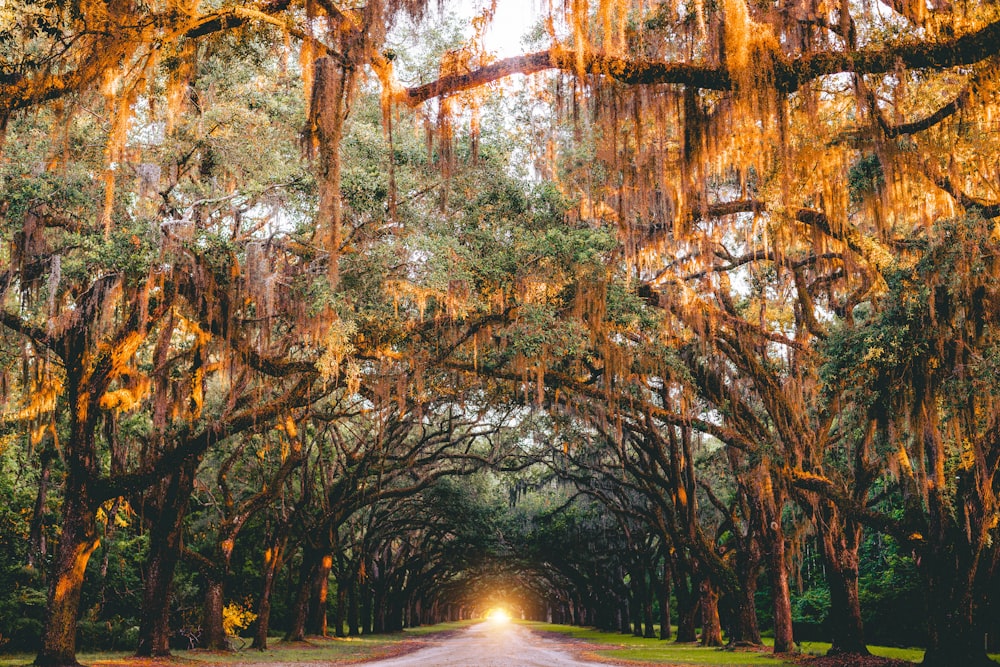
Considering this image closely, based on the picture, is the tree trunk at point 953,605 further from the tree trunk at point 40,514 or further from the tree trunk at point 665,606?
the tree trunk at point 40,514

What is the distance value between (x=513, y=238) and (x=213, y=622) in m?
13.2

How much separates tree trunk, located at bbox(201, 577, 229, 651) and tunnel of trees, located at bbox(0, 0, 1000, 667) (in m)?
0.66

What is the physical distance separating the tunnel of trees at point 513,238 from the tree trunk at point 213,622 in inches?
26.1

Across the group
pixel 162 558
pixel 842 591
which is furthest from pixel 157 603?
pixel 842 591

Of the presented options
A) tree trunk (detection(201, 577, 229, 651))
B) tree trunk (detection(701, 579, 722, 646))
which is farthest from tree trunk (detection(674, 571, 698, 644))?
tree trunk (detection(201, 577, 229, 651))

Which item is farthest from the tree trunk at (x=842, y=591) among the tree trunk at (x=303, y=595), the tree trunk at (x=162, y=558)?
the tree trunk at (x=303, y=595)

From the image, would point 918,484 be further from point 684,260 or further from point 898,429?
point 684,260

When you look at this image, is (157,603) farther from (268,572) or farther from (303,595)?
(303,595)

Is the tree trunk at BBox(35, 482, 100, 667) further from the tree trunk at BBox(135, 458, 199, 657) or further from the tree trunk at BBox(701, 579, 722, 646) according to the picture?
the tree trunk at BBox(701, 579, 722, 646)

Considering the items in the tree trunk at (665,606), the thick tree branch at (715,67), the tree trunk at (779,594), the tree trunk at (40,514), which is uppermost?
the thick tree branch at (715,67)

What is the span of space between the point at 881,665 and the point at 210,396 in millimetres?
16043

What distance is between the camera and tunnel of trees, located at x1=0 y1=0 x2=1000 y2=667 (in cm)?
665

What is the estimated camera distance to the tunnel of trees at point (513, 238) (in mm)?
6648

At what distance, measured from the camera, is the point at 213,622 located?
1891 cm
